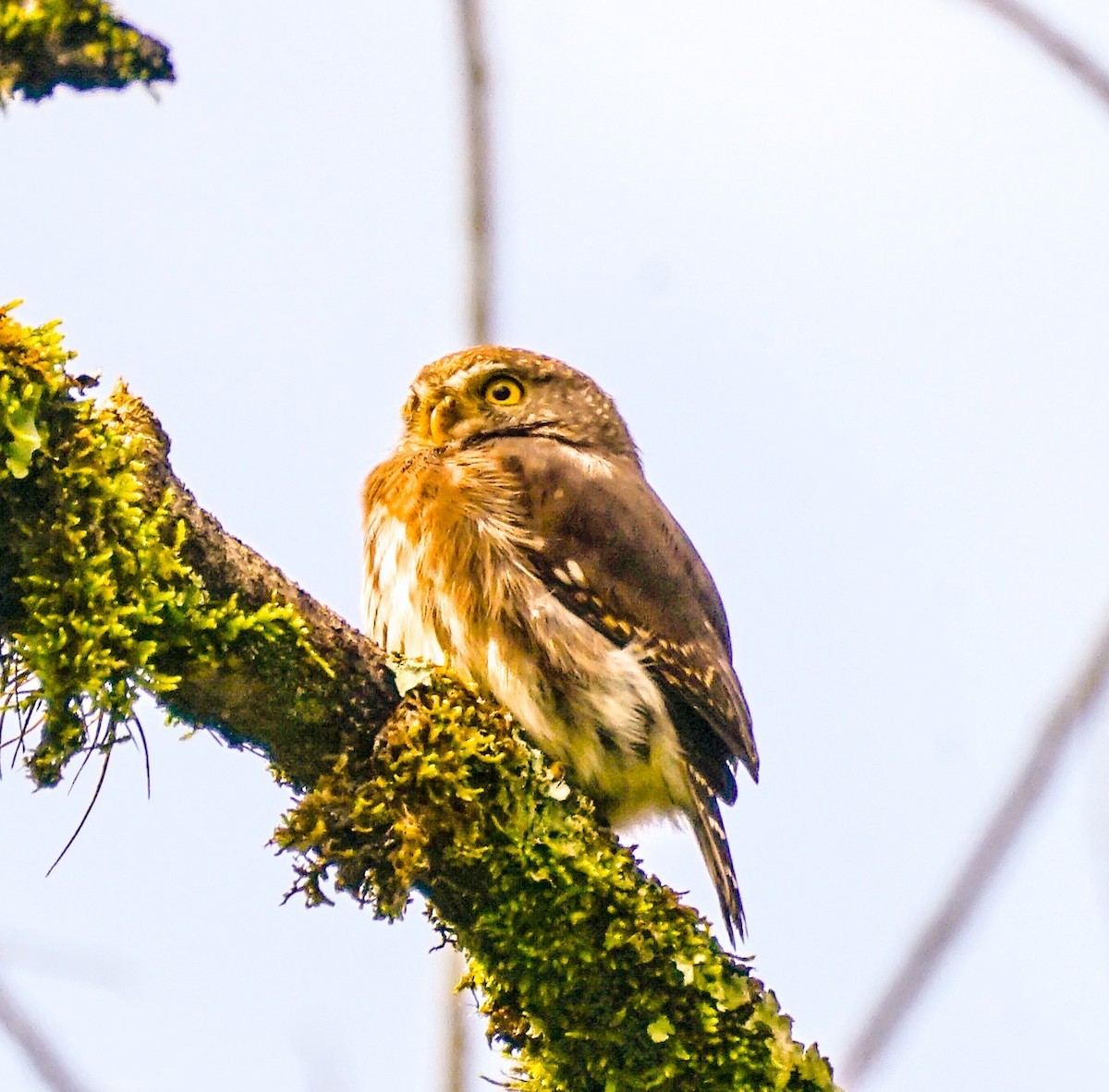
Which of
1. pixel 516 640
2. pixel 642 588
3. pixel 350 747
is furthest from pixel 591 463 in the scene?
pixel 350 747

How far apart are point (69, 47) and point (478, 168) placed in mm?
1319

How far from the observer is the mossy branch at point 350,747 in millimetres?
2898

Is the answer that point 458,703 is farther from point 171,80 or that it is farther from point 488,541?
point 171,80

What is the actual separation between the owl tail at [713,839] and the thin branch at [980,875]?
147 cm

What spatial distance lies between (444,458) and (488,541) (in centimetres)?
65

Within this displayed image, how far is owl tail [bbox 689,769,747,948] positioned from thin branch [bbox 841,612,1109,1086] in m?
1.47

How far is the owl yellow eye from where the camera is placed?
5.74 meters

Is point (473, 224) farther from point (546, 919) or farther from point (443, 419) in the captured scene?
point (443, 419)

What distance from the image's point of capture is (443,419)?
558 centimetres

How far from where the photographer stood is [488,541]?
4492mm

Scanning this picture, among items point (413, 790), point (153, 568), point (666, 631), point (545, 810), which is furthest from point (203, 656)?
point (666, 631)

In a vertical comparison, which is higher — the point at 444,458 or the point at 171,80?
the point at 444,458

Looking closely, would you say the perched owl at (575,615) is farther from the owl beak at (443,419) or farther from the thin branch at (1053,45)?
the thin branch at (1053,45)

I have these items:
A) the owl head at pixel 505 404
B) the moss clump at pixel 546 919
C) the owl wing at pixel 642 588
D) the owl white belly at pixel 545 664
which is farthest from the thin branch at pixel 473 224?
the owl head at pixel 505 404
